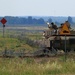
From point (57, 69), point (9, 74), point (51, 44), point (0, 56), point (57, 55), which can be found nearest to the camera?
point (9, 74)

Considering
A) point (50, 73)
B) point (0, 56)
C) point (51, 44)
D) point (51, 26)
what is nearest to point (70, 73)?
point (50, 73)

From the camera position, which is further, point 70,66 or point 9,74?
point 70,66

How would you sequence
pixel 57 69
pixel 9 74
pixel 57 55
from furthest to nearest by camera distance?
1. pixel 57 55
2. pixel 57 69
3. pixel 9 74

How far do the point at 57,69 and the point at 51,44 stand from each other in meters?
14.7

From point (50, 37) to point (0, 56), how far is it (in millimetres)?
6405

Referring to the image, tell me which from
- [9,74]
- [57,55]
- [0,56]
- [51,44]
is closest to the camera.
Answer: [9,74]

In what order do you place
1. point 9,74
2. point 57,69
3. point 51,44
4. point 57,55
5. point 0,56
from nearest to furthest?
1. point 9,74
2. point 57,69
3. point 0,56
4. point 57,55
5. point 51,44

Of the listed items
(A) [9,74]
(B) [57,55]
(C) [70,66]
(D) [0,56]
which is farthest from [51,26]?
(A) [9,74]

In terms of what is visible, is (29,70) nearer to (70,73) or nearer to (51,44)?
(70,73)

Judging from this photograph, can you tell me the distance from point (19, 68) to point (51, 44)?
14.7 metres

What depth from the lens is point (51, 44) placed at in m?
33.9

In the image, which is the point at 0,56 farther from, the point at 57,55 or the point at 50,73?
the point at 50,73

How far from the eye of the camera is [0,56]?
95.0ft

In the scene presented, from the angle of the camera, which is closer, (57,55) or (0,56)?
(0,56)
